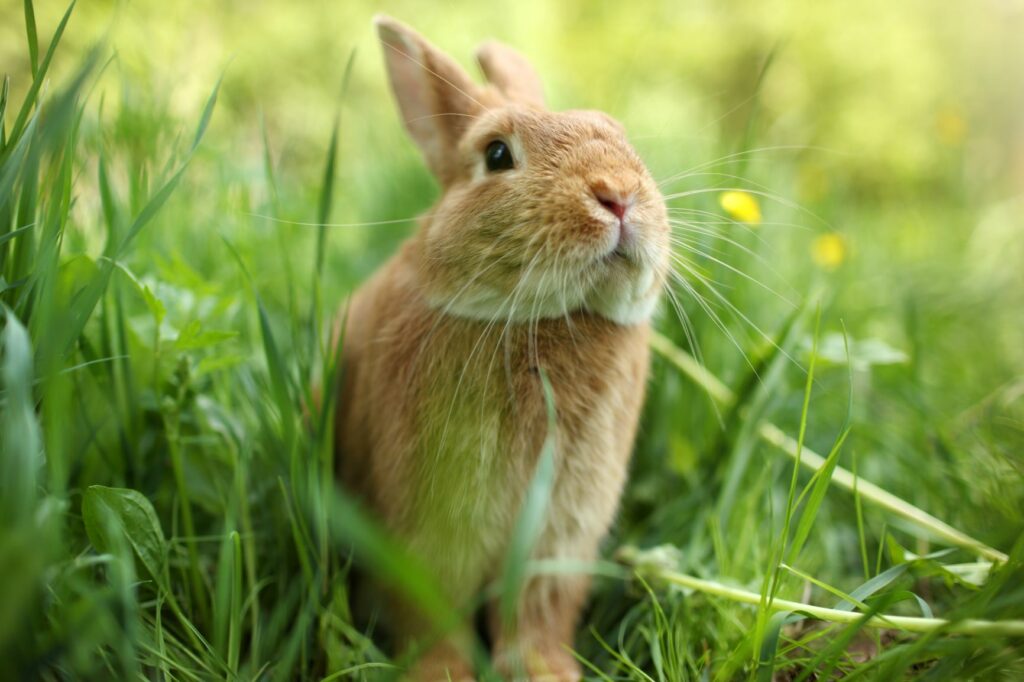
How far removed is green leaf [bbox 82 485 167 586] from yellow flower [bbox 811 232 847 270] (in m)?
2.55

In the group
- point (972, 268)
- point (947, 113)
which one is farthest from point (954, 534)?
point (947, 113)

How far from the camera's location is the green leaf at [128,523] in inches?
51.3

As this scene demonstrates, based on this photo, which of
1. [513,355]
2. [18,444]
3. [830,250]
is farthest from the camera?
[830,250]

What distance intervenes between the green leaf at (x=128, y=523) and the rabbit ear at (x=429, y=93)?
41.5 inches

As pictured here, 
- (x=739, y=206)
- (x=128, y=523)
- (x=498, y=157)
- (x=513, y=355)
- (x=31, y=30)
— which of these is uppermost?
(x=31, y=30)

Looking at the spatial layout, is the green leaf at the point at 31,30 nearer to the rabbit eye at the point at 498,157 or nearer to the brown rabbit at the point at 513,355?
the brown rabbit at the point at 513,355

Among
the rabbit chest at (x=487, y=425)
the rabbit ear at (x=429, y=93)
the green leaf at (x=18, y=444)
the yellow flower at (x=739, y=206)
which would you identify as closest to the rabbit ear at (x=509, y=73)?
the rabbit ear at (x=429, y=93)

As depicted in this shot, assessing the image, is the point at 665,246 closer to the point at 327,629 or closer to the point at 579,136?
the point at 579,136

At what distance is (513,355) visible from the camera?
5.01 ft

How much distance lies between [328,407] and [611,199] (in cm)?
76

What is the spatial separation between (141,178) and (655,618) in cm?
175

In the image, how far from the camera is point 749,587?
1.67 m

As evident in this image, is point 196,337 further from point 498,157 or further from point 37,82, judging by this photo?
point 498,157

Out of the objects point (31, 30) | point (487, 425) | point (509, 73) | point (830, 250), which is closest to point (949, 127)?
point (830, 250)
